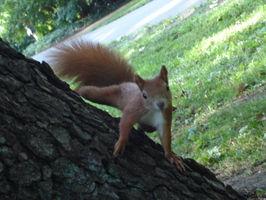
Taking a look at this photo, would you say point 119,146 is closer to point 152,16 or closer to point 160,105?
point 160,105

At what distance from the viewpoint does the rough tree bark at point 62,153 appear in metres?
1.49

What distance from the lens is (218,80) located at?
429 cm

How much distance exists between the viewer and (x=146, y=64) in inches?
251

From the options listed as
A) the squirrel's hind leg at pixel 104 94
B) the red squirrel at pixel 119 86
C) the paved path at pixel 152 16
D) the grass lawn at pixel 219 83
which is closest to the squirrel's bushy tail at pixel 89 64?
the red squirrel at pixel 119 86

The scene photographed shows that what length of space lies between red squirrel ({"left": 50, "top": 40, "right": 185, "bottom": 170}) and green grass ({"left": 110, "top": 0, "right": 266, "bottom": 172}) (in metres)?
0.48

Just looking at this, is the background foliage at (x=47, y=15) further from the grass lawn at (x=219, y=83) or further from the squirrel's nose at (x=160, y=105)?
the squirrel's nose at (x=160, y=105)

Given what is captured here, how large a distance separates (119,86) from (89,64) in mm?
291

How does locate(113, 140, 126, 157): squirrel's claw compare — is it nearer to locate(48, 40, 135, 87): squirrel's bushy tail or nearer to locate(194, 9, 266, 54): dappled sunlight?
locate(48, 40, 135, 87): squirrel's bushy tail

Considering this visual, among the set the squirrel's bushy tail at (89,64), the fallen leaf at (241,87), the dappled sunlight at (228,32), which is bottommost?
the fallen leaf at (241,87)

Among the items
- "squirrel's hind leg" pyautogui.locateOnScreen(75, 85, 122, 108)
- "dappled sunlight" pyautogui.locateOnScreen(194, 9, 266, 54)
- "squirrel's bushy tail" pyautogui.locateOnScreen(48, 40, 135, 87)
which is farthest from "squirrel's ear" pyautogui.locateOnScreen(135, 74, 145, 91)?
"dappled sunlight" pyautogui.locateOnScreen(194, 9, 266, 54)

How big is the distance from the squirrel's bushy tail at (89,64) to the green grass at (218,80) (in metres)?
0.43

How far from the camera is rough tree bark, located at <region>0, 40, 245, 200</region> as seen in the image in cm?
149

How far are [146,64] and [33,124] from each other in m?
4.89

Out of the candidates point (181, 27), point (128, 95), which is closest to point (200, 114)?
point (128, 95)
